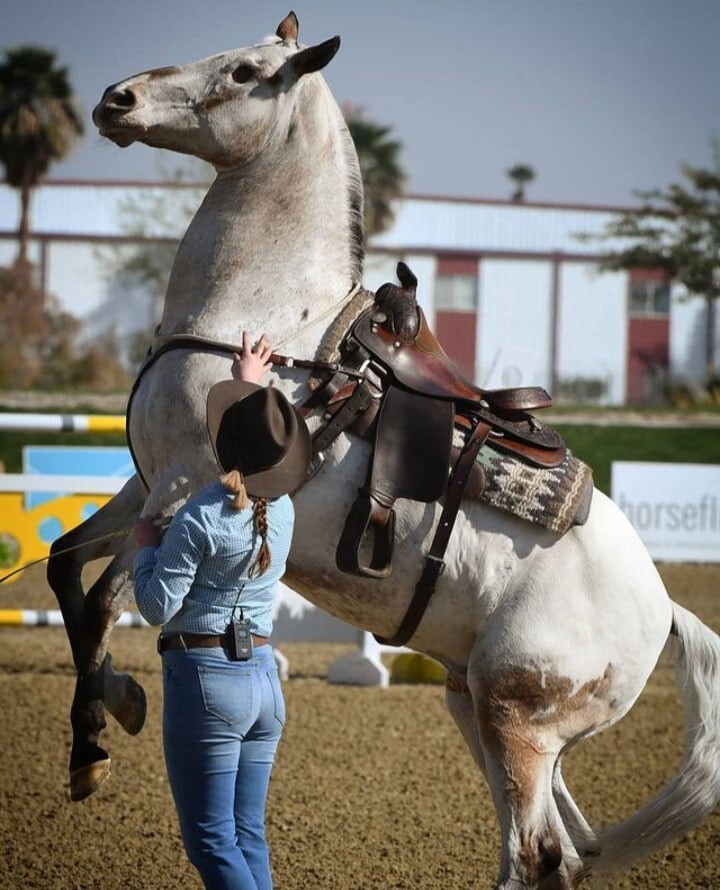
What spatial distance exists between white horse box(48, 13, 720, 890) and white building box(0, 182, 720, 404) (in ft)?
110

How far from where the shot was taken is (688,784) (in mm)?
3779

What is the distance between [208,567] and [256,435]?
0.35m

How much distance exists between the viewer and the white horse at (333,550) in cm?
352

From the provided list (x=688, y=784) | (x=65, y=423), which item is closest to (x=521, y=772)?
(x=688, y=784)

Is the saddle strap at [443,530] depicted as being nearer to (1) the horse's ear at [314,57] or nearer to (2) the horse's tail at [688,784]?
(2) the horse's tail at [688,784]

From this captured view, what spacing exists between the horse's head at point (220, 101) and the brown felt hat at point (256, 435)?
0.97 m

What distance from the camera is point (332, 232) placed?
3.86 meters

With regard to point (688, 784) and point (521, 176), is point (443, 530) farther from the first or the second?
point (521, 176)

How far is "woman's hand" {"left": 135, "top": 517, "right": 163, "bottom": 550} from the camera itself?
3240mm

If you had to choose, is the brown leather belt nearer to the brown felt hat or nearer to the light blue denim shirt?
the light blue denim shirt

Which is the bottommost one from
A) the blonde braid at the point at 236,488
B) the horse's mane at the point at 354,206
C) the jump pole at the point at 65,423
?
the jump pole at the point at 65,423

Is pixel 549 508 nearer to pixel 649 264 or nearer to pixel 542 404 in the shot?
pixel 542 404

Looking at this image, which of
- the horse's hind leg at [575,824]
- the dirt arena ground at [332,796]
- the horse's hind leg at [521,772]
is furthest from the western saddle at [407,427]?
the dirt arena ground at [332,796]

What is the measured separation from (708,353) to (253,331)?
3827 cm
